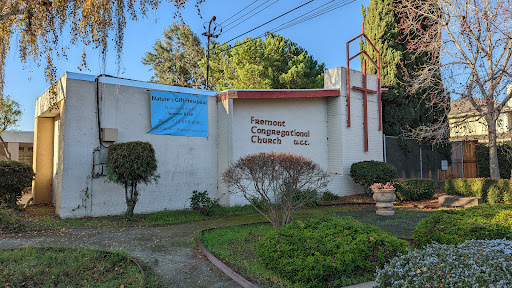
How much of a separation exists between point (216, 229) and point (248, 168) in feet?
6.33

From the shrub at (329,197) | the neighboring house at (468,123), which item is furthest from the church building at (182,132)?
the neighboring house at (468,123)

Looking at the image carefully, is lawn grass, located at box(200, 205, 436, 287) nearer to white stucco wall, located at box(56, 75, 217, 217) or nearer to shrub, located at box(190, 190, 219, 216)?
shrub, located at box(190, 190, 219, 216)

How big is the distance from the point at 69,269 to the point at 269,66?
2129 centimetres

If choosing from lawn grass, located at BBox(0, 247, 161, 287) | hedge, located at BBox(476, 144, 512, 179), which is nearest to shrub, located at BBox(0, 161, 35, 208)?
lawn grass, located at BBox(0, 247, 161, 287)

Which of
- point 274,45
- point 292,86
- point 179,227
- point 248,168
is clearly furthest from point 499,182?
point 274,45

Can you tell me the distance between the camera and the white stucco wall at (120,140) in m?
9.05

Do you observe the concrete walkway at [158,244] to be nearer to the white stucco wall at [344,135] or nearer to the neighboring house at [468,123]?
the white stucco wall at [344,135]

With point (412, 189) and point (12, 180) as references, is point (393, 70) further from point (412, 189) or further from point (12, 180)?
point (12, 180)

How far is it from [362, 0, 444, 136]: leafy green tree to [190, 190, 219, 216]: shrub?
10.2 meters

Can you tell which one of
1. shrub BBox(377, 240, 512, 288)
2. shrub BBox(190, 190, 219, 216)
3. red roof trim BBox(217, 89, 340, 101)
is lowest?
shrub BBox(190, 190, 219, 216)

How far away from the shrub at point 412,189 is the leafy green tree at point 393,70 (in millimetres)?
4198

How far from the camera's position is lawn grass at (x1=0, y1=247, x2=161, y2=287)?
14.2ft

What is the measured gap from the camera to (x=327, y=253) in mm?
4359

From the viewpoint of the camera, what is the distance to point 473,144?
1655 centimetres
